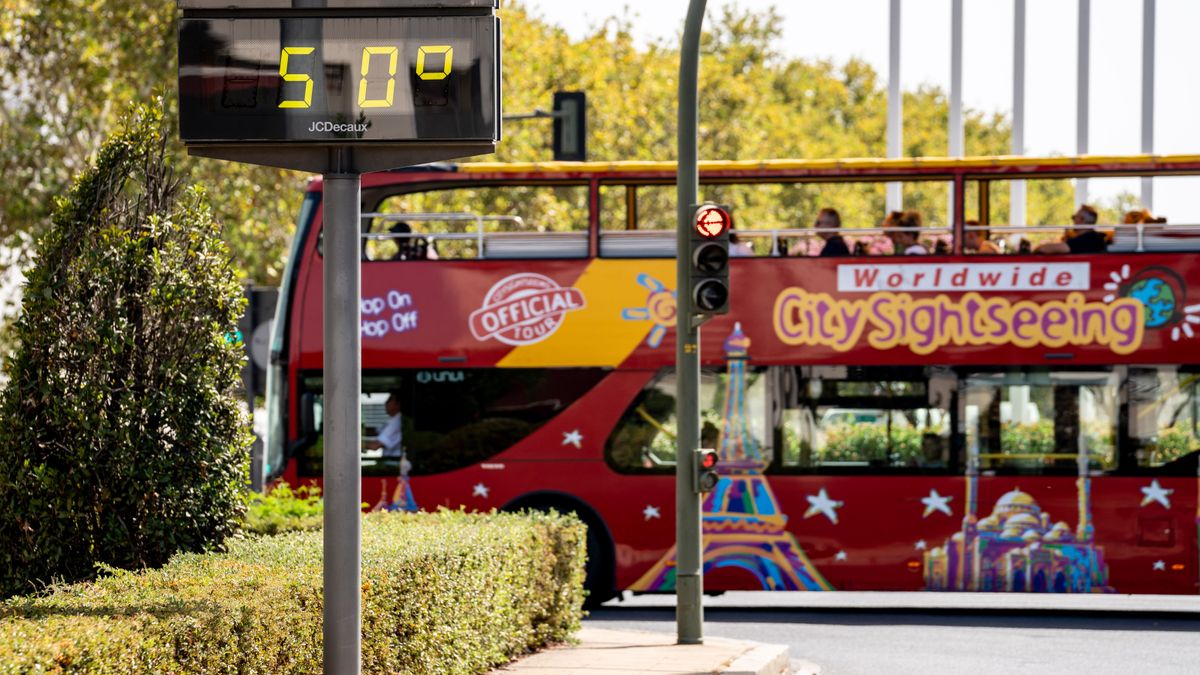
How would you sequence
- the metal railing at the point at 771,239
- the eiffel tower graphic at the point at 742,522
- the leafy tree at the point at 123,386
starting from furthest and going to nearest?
1. the eiffel tower graphic at the point at 742,522
2. the metal railing at the point at 771,239
3. the leafy tree at the point at 123,386

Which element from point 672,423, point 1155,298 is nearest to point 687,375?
point 672,423

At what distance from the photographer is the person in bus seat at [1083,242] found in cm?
1595

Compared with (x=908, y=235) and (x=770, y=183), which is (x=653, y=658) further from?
(x=908, y=235)

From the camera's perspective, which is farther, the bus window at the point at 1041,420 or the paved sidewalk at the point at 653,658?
the bus window at the point at 1041,420

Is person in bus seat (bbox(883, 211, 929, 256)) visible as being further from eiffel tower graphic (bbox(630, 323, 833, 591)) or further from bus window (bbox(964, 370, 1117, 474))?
eiffel tower graphic (bbox(630, 323, 833, 591))

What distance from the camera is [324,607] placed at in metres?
7.45

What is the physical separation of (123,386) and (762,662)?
175 inches

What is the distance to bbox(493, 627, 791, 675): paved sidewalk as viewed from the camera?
1091cm

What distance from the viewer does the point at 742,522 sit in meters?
16.0

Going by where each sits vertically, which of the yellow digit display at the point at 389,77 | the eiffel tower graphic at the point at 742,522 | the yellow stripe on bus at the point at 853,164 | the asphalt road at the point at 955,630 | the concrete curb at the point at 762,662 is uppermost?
the yellow stripe on bus at the point at 853,164

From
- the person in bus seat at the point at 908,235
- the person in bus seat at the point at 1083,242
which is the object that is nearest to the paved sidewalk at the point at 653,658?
the person in bus seat at the point at 908,235

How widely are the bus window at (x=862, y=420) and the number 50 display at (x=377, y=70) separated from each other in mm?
9261

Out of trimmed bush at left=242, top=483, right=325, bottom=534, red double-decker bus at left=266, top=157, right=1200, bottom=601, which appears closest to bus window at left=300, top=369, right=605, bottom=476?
red double-decker bus at left=266, top=157, right=1200, bottom=601

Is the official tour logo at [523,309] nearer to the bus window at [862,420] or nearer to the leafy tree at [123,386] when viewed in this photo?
the bus window at [862,420]
